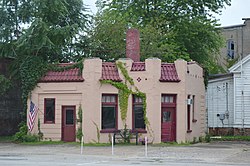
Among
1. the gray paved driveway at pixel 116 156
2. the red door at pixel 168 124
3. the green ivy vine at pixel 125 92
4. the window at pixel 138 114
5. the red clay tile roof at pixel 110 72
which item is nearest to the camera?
the gray paved driveway at pixel 116 156

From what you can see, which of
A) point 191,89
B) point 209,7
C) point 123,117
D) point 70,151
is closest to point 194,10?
point 209,7

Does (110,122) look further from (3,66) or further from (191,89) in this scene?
(3,66)

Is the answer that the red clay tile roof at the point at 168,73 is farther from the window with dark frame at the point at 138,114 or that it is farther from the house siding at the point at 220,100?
the house siding at the point at 220,100

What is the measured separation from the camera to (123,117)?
31.9 metres

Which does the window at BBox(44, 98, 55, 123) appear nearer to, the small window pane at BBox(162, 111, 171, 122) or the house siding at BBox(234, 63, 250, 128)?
the small window pane at BBox(162, 111, 171, 122)

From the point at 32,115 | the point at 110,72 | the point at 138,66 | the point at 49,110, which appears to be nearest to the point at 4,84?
the point at 32,115

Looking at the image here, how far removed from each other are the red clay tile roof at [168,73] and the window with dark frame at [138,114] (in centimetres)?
200

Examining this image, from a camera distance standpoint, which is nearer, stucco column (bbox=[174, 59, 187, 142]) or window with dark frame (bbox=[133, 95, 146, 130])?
window with dark frame (bbox=[133, 95, 146, 130])

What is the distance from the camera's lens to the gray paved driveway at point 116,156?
Answer: 20.7m

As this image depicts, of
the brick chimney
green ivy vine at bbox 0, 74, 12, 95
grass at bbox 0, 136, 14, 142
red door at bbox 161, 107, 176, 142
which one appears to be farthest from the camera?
grass at bbox 0, 136, 14, 142

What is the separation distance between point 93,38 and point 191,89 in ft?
33.4

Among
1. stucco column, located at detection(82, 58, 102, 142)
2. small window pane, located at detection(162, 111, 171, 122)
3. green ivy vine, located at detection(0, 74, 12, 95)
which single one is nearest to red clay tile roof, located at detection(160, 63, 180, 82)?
small window pane, located at detection(162, 111, 171, 122)

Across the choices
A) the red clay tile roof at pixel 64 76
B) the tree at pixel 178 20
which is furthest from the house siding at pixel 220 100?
the red clay tile roof at pixel 64 76

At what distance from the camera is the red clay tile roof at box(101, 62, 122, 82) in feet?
105
